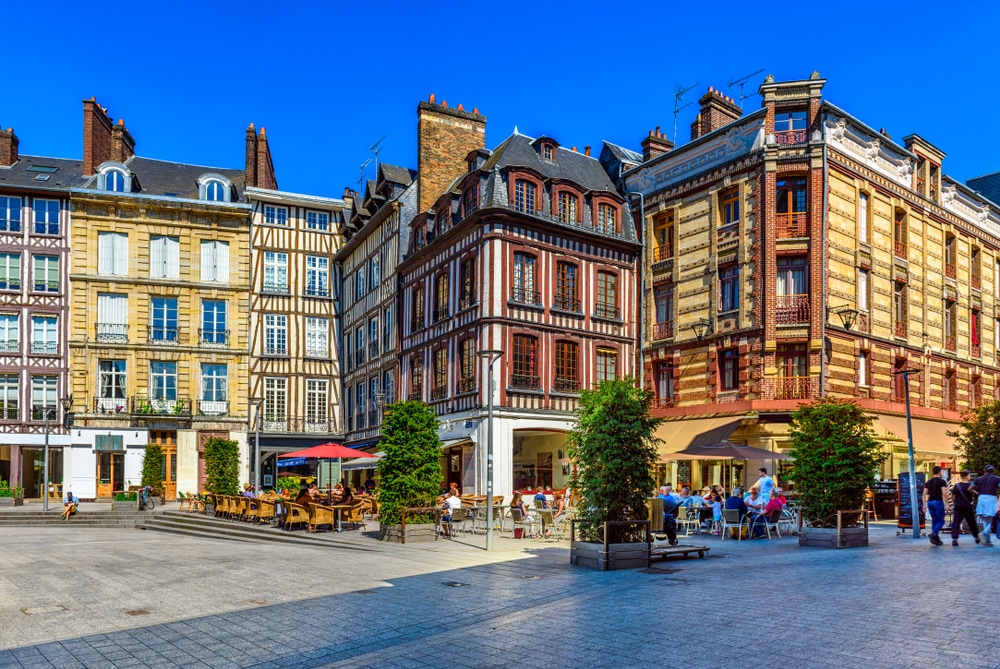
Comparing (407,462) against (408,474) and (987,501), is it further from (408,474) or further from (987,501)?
(987,501)

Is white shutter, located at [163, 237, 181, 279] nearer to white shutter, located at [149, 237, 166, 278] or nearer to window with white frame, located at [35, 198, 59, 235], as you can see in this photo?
white shutter, located at [149, 237, 166, 278]

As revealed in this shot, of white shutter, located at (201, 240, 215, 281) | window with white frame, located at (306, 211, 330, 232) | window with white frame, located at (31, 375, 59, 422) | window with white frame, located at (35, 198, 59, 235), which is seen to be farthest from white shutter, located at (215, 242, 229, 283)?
window with white frame, located at (31, 375, 59, 422)

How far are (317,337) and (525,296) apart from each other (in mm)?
14937

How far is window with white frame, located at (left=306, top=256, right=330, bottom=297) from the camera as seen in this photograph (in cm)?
3744

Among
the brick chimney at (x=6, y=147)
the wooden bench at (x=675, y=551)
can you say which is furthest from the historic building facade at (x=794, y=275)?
the brick chimney at (x=6, y=147)

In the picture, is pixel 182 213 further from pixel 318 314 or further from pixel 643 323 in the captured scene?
pixel 643 323

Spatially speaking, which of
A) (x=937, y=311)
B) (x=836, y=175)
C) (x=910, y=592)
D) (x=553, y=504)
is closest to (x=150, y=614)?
(x=910, y=592)

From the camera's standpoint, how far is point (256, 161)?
1506 inches

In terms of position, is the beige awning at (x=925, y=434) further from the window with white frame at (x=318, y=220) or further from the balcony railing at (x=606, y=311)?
the window with white frame at (x=318, y=220)

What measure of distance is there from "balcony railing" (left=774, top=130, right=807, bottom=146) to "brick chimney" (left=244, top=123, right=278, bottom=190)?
23.1m

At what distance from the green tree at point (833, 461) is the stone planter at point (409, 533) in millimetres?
6468

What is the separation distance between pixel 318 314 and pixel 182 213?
21.8ft

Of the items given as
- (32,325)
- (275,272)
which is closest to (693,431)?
(275,272)

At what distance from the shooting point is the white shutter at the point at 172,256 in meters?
35.3
